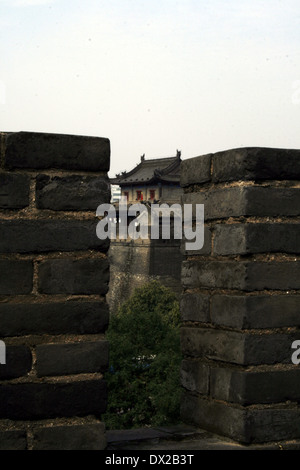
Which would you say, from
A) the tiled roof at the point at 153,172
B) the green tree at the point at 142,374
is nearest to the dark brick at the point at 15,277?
the green tree at the point at 142,374

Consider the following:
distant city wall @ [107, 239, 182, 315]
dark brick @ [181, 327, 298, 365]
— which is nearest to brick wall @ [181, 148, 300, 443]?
dark brick @ [181, 327, 298, 365]

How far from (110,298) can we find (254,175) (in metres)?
A: 42.4

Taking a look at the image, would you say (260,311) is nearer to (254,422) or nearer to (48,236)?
(254,422)

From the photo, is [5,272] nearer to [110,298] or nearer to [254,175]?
[254,175]

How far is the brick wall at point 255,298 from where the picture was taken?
4.24 m

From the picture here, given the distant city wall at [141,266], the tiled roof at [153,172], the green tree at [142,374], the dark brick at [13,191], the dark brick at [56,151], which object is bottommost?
the green tree at [142,374]

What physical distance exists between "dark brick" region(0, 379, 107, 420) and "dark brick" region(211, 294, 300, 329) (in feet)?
3.20

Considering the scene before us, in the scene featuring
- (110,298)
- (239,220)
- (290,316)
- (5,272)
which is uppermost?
(239,220)

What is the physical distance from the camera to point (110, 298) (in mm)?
46344

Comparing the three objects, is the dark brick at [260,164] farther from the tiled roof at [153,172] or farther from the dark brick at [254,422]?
the tiled roof at [153,172]

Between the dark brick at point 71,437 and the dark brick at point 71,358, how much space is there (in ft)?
0.88

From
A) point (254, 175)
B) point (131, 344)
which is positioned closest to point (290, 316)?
point (254, 175)
